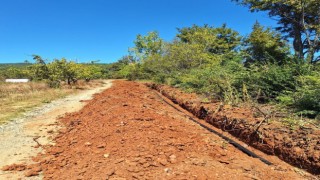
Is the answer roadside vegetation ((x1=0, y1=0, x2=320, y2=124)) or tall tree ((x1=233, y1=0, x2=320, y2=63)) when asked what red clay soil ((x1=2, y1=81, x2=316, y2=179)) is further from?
tall tree ((x1=233, y1=0, x2=320, y2=63))

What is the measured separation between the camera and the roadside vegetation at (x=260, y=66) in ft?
23.5

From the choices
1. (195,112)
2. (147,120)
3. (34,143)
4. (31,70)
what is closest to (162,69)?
(31,70)

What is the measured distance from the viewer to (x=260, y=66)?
9.70 meters

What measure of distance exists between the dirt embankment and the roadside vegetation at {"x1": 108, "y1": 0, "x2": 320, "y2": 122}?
0.72 m

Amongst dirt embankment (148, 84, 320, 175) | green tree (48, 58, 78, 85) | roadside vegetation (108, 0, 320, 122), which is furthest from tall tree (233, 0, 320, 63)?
green tree (48, 58, 78, 85)

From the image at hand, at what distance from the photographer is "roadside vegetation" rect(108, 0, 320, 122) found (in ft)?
23.5

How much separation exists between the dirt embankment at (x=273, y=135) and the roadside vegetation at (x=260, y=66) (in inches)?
28.4

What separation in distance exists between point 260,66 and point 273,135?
17.0 feet

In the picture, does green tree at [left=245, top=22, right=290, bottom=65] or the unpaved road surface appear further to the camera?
green tree at [left=245, top=22, right=290, bottom=65]

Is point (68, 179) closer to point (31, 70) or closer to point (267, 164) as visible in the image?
point (267, 164)

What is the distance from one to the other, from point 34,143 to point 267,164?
4.25m

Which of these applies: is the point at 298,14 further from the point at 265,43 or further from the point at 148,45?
the point at 148,45

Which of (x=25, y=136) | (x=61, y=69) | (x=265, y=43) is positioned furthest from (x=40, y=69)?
(x=265, y=43)

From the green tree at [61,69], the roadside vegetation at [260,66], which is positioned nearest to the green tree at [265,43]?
the roadside vegetation at [260,66]
